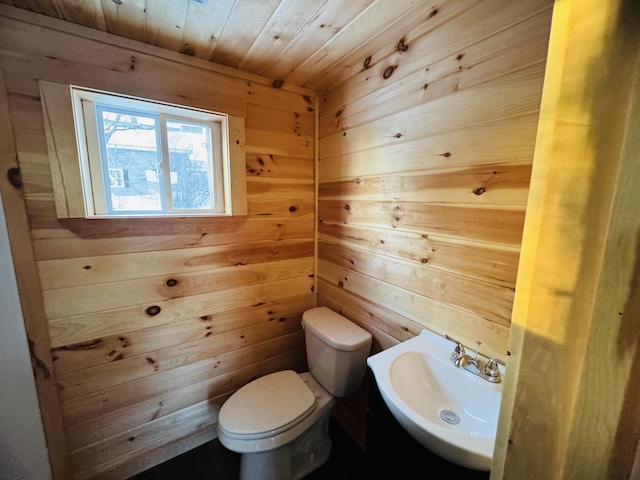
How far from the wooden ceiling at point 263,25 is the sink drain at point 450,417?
4.68 ft

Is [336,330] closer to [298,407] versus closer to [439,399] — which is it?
[298,407]

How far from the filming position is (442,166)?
38.3 inches

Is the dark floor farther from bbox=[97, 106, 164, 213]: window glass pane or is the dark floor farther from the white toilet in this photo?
bbox=[97, 106, 164, 213]: window glass pane

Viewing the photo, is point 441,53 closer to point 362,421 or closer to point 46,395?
point 362,421

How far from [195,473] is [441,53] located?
232 centimetres

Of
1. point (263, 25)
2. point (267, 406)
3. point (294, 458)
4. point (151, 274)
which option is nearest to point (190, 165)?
point (151, 274)

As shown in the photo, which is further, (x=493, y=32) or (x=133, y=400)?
(x=133, y=400)

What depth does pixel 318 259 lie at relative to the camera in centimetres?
176

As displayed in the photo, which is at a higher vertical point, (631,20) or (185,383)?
(631,20)

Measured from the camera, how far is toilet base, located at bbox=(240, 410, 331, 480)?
118 centimetres

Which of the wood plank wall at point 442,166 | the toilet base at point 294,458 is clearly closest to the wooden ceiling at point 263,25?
the wood plank wall at point 442,166

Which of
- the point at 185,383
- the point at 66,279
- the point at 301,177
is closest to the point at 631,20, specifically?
the point at 301,177

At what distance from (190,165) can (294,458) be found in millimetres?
1687

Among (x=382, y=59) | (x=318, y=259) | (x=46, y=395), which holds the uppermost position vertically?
(x=382, y=59)
